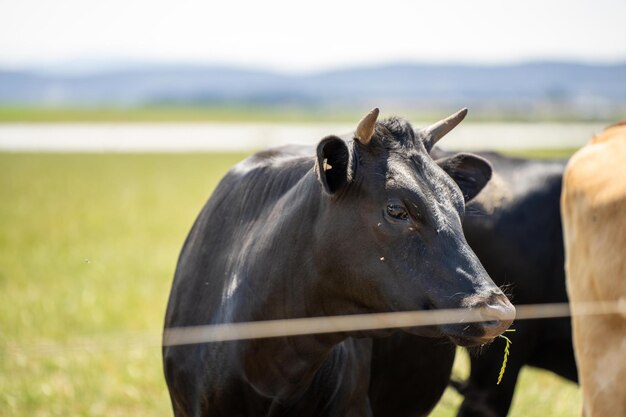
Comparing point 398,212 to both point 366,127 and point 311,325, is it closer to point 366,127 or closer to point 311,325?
point 366,127

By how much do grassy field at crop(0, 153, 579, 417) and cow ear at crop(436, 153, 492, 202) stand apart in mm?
1504

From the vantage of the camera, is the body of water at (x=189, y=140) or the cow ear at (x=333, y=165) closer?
the cow ear at (x=333, y=165)

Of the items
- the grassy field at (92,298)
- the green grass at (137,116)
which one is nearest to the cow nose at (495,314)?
the grassy field at (92,298)

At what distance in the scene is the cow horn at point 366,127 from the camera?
3.18m

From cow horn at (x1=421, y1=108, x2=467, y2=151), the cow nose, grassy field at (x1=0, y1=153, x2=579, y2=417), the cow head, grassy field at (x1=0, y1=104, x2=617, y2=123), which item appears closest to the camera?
the cow nose

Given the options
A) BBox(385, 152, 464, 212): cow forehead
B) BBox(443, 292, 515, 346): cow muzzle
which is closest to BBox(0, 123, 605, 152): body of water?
BBox(385, 152, 464, 212): cow forehead

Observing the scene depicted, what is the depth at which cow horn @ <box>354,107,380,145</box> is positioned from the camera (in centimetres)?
318

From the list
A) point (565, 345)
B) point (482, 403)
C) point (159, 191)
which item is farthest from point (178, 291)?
point (159, 191)

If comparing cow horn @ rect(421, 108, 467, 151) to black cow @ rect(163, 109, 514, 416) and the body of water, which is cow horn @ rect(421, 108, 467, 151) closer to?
black cow @ rect(163, 109, 514, 416)

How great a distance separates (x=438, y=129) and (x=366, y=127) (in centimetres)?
46

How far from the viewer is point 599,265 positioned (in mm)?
3877

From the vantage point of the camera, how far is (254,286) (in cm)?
360

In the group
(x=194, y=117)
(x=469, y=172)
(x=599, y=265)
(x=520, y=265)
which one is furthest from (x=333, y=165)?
(x=194, y=117)

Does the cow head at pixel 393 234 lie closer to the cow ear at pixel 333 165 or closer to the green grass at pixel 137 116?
the cow ear at pixel 333 165
